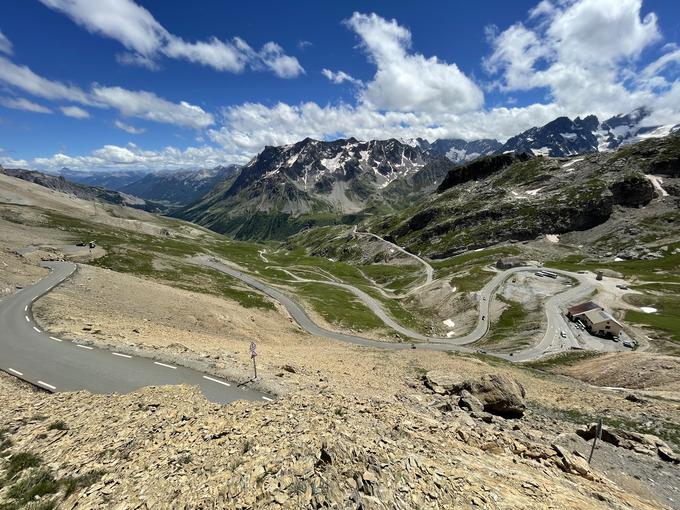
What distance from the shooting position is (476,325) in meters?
99.6

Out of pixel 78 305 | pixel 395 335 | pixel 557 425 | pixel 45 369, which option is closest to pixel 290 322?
pixel 395 335

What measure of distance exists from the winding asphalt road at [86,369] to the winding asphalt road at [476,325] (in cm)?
5389

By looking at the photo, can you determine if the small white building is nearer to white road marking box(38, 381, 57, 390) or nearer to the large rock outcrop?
the large rock outcrop

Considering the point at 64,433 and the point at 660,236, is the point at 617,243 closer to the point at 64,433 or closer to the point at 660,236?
the point at 660,236

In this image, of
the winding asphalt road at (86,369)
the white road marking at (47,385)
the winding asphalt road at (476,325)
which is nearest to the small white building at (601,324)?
the winding asphalt road at (476,325)

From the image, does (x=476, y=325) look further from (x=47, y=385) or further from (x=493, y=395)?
(x=47, y=385)

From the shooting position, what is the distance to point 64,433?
60.0ft

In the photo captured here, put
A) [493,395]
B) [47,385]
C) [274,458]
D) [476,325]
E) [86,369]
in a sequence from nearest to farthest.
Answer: [274,458] < [47,385] < [86,369] < [493,395] < [476,325]

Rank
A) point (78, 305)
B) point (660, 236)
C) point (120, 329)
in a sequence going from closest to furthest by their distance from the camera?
point (120, 329) → point (78, 305) → point (660, 236)

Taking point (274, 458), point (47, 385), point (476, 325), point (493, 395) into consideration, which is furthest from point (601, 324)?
point (47, 385)

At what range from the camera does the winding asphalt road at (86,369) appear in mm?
25344

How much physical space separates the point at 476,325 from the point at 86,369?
9487cm

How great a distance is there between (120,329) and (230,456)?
32.0 m

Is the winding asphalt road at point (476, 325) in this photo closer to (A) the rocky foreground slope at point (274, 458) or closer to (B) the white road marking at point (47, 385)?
(A) the rocky foreground slope at point (274, 458)
